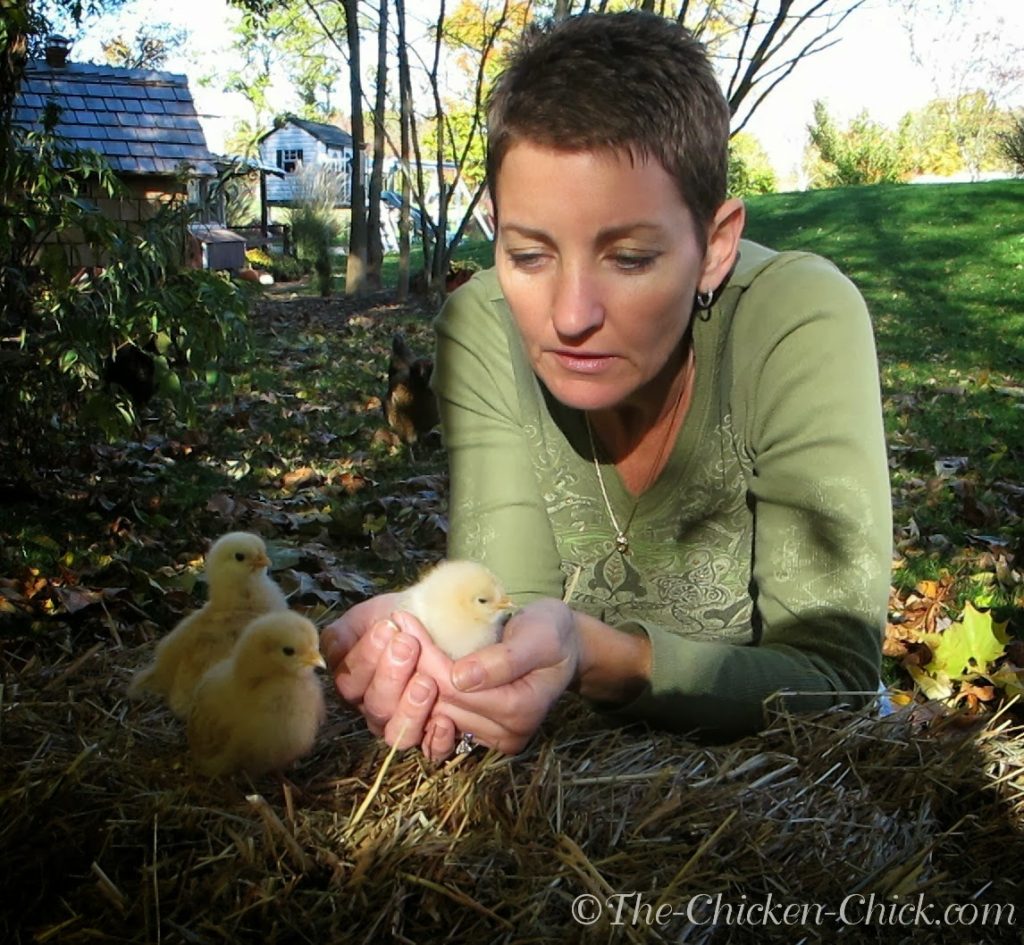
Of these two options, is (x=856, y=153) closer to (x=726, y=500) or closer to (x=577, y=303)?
(x=726, y=500)

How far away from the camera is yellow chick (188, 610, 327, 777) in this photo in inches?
71.6

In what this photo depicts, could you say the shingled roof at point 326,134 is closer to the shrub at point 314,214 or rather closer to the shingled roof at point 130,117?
the shrub at point 314,214

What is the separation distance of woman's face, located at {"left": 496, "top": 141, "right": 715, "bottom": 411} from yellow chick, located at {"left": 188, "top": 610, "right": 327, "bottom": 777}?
0.71 metres

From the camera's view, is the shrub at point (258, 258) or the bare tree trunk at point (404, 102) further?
the shrub at point (258, 258)

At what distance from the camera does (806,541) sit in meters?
2.14

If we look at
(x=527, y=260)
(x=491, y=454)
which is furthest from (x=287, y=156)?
(x=527, y=260)

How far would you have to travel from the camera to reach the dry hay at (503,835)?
1.53 m

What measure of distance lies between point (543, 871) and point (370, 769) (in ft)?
1.49

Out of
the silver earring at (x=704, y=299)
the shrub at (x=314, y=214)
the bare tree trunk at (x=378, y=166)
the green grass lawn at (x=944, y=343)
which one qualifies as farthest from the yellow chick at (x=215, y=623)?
the shrub at (x=314, y=214)

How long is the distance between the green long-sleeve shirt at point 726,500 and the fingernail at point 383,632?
48 centimetres

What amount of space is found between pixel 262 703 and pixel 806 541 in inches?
43.5

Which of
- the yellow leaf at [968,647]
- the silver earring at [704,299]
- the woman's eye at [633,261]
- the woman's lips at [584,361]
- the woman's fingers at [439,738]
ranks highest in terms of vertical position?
the woman's eye at [633,261]

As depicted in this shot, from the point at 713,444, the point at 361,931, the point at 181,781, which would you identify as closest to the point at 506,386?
the point at 713,444

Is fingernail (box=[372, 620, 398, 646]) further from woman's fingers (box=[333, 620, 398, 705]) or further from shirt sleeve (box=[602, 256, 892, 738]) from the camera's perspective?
shirt sleeve (box=[602, 256, 892, 738])
